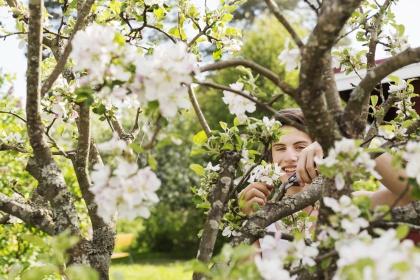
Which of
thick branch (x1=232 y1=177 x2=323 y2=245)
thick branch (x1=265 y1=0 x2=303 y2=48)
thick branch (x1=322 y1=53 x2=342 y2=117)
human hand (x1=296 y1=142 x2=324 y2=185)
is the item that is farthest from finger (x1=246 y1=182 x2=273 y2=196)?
thick branch (x1=265 y1=0 x2=303 y2=48)

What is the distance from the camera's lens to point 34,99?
1.85m

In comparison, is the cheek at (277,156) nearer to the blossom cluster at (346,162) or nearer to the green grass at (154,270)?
the blossom cluster at (346,162)

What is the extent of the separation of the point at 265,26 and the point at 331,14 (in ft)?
56.2

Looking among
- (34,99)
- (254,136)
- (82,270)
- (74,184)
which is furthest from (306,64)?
(74,184)

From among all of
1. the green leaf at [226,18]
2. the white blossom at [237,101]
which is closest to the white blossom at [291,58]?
the white blossom at [237,101]

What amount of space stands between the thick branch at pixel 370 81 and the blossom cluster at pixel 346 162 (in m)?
0.19

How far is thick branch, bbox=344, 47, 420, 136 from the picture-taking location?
1458mm

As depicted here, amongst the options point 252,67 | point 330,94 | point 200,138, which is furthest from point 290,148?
point 252,67

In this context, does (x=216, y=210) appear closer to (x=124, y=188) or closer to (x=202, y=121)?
(x=124, y=188)

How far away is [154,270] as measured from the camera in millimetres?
14016

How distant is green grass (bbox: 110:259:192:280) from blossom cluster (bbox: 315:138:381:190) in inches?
391

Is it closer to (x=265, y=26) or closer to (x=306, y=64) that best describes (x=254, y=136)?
(x=306, y=64)

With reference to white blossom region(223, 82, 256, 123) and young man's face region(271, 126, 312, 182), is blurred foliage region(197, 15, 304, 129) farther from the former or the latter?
white blossom region(223, 82, 256, 123)

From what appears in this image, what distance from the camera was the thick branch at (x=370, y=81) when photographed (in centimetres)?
146
